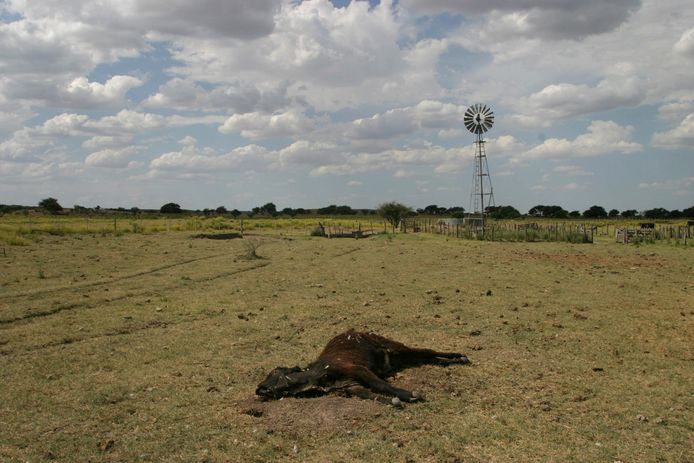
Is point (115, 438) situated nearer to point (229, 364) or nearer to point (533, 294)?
point (229, 364)

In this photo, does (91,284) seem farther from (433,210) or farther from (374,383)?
(433,210)

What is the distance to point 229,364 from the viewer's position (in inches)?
297

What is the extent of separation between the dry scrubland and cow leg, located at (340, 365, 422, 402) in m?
0.17

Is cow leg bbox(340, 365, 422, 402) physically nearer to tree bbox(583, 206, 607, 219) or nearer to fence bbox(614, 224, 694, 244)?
fence bbox(614, 224, 694, 244)

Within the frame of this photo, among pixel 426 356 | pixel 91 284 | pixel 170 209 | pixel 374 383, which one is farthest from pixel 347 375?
pixel 170 209

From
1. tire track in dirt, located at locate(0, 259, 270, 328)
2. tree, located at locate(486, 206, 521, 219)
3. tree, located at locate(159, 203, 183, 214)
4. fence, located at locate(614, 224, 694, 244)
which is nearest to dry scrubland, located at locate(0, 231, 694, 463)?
tire track in dirt, located at locate(0, 259, 270, 328)

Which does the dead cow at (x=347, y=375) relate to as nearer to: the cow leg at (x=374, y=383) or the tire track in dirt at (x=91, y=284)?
the cow leg at (x=374, y=383)

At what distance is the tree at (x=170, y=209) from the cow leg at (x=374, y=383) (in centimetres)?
11072

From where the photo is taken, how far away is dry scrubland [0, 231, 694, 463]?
4.99 metres

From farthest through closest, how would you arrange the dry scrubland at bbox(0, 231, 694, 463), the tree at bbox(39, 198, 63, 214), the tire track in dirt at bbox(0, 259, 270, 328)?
the tree at bbox(39, 198, 63, 214) < the tire track in dirt at bbox(0, 259, 270, 328) < the dry scrubland at bbox(0, 231, 694, 463)

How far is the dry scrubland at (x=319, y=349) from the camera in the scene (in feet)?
16.4

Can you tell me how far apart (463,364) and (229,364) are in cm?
308

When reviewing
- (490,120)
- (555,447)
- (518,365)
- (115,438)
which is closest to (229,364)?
(115,438)

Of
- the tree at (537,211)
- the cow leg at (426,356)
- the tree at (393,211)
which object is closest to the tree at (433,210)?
the tree at (537,211)
